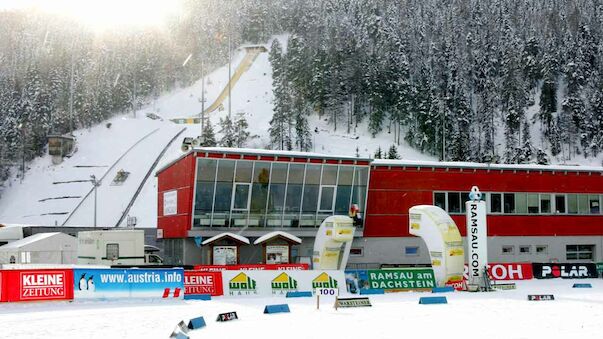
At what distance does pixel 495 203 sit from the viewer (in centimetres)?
4791

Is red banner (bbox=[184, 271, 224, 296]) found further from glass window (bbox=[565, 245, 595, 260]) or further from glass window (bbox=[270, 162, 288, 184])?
glass window (bbox=[565, 245, 595, 260])

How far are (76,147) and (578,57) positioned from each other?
103 m

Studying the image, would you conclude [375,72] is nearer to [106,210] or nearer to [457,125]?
[457,125]

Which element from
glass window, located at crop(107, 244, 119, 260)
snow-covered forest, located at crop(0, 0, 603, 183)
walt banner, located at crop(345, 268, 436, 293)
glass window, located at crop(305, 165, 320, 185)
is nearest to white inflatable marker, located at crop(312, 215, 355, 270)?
walt banner, located at crop(345, 268, 436, 293)

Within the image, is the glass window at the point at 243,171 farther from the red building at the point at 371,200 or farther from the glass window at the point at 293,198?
the glass window at the point at 293,198

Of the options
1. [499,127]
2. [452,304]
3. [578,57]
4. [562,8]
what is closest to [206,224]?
[452,304]

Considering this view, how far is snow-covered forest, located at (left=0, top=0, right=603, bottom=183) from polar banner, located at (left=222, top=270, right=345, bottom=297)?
273ft

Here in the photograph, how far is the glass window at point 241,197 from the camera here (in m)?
41.6

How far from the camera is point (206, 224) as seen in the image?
4094 cm

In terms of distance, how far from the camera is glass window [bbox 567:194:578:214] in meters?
49.7

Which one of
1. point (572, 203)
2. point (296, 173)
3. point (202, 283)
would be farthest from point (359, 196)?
point (572, 203)

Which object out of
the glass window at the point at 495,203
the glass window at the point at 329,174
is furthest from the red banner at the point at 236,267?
the glass window at the point at 495,203

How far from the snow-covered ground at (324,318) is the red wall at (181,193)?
1180 cm

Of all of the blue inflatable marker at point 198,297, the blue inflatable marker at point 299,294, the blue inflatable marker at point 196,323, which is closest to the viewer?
the blue inflatable marker at point 196,323
